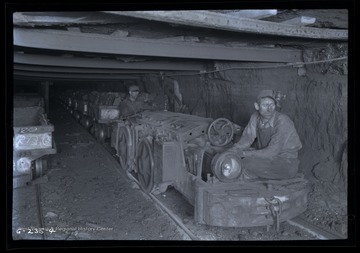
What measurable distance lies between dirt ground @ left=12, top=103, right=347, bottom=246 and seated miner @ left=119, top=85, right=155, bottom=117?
1.91 meters

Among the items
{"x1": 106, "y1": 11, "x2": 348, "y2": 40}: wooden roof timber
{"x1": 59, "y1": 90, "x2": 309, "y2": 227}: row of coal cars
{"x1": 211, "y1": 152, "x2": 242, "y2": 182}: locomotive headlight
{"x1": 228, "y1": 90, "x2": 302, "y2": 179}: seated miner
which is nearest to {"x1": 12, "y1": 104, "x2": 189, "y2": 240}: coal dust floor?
{"x1": 59, "y1": 90, "x2": 309, "y2": 227}: row of coal cars

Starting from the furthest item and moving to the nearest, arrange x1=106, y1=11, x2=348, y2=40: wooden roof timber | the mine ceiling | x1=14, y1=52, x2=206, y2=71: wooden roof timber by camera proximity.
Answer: x1=14, y1=52, x2=206, y2=71: wooden roof timber < the mine ceiling < x1=106, y1=11, x2=348, y2=40: wooden roof timber

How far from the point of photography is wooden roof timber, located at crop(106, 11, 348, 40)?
12.0 ft

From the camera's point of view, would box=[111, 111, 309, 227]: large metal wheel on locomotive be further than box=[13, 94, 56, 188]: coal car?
No

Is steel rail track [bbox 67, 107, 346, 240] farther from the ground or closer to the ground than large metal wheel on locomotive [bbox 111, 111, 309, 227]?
closer to the ground

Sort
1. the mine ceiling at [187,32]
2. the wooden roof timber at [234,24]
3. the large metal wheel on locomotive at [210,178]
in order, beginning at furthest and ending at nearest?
the large metal wheel on locomotive at [210,178], the mine ceiling at [187,32], the wooden roof timber at [234,24]

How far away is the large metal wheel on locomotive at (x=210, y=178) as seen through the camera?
161 inches

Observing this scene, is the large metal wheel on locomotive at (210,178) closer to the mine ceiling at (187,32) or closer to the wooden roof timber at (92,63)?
the mine ceiling at (187,32)

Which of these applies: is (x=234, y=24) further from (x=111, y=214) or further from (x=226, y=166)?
(x=111, y=214)

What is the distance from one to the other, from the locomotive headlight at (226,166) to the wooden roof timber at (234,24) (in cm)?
156

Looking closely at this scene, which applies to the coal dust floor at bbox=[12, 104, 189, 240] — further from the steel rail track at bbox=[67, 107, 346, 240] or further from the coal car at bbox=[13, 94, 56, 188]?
the coal car at bbox=[13, 94, 56, 188]

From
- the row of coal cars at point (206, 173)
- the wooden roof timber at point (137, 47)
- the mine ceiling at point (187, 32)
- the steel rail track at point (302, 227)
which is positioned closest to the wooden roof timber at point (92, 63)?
the mine ceiling at point (187, 32)
